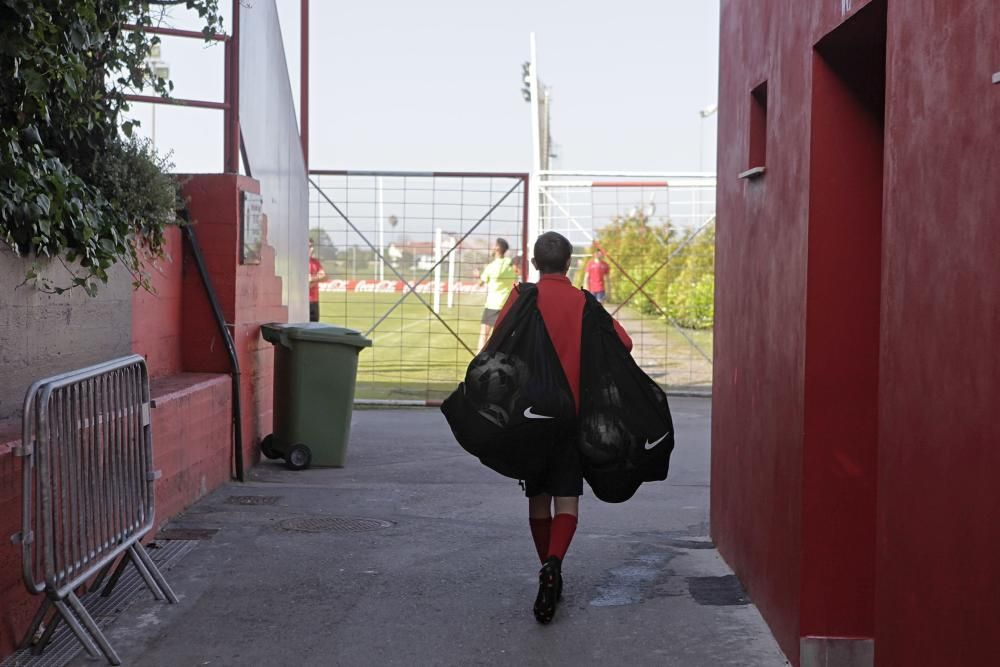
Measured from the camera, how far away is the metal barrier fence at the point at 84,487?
16.7ft

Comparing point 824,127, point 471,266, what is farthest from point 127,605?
point 471,266

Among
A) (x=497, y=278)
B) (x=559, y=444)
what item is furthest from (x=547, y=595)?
(x=497, y=278)

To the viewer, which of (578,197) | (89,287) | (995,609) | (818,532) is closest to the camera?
(995,609)

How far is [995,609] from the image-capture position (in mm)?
3264

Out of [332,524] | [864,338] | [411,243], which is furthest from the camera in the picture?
[411,243]

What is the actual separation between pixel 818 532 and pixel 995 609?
83.3 inches

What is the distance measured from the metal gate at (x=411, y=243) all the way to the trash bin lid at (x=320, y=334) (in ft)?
17.0

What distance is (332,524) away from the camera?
8.63 metres

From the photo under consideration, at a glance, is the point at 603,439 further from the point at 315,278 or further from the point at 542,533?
the point at 315,278

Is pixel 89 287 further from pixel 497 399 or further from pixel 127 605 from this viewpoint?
pixel 497 399

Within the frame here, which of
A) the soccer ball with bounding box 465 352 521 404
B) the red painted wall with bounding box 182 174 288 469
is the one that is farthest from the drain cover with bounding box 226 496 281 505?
the soccer ball with bounding box 465 352 521 404

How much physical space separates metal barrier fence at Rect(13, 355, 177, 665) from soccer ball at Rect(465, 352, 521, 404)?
155 cm

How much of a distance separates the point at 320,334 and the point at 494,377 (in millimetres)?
4718

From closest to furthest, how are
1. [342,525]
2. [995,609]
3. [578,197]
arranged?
[995,609] → [342,525] → [578,197]
